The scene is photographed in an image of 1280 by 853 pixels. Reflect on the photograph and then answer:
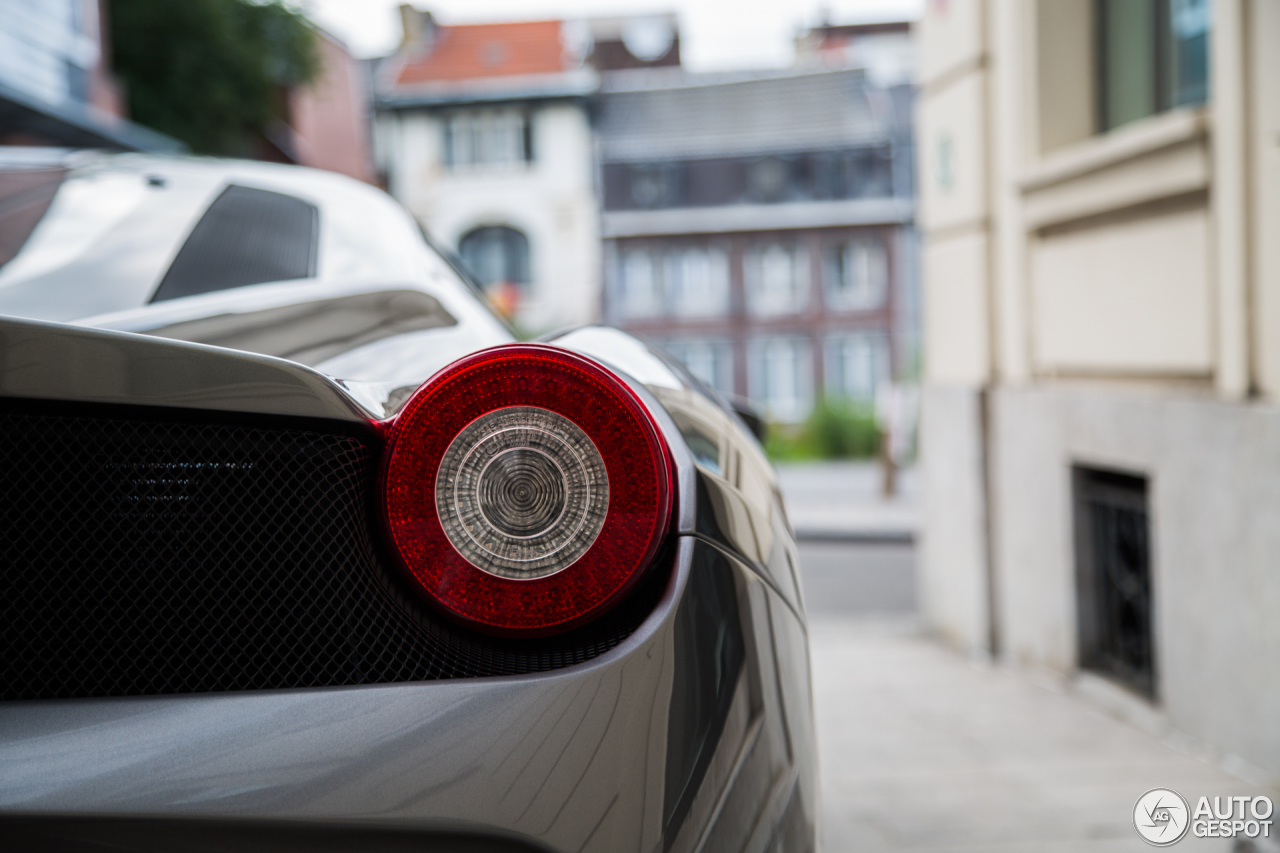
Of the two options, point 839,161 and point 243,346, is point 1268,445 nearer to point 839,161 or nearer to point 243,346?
point 243,346

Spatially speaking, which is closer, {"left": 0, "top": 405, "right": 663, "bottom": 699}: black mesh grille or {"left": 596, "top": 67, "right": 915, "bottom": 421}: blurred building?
{"left": 0, "top": 405, "right": 663, "bottom": 699}: black mesh grille

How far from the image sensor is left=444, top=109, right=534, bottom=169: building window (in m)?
34.4

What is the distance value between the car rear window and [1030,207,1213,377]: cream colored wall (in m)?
2.81

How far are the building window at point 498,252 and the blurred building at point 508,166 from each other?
3 centimetres

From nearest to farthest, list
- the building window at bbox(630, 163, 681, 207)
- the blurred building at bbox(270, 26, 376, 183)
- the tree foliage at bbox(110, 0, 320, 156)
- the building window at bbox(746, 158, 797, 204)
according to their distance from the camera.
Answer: the tree foliage at bbox(110, 0, 320, 156), the blurred building at bbox(270, 26, 376, 183), the building window at bbox(746, 158, 797, 204), the building window at bbox(630, 163, 681, 207)

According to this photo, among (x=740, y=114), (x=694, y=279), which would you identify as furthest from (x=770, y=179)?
(x=694, y=279)

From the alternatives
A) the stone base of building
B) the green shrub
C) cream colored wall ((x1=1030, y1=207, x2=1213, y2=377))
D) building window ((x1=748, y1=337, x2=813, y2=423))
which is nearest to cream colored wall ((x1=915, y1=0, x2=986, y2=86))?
cream colored wall ((x1=1030, y1=207, x2=1213, y2=377))

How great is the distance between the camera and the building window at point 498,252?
3450 centimetres

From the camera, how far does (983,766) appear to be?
3330mm

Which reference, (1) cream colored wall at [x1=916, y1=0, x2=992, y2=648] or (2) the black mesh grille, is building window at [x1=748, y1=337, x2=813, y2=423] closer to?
(1) cream colored wall at [x1=916, y1=0, x2=992, y2=648]

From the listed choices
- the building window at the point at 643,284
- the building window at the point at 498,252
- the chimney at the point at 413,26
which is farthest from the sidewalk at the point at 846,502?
the chimney at the point at 413,26

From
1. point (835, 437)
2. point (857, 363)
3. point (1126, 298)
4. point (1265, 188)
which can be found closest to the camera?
point (1265, 188)

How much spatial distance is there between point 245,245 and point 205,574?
2.88ft

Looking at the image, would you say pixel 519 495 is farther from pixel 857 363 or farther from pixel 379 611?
pixel 857 363
